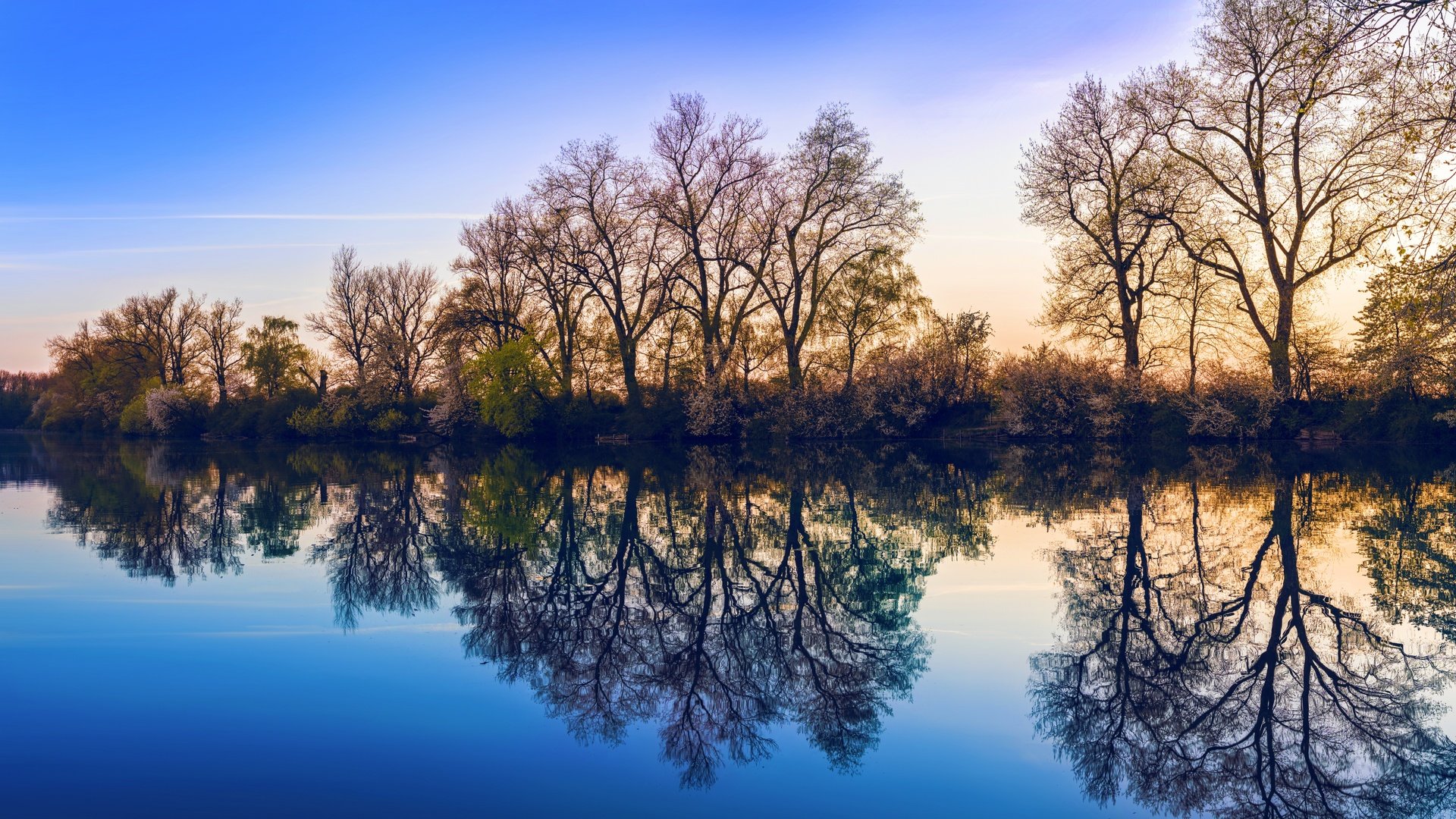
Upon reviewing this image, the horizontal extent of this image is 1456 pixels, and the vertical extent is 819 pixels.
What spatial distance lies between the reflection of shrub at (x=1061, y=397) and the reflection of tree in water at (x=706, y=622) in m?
21.8

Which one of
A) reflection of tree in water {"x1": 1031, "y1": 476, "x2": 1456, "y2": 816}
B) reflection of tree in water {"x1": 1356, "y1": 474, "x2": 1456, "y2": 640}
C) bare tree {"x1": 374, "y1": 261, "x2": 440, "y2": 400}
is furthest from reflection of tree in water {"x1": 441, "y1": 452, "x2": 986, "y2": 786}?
bare tree {"x1": 374, "y1": 261, "x2": 440, "y2": 400}

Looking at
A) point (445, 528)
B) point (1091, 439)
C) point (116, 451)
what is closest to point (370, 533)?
point (445, 528)

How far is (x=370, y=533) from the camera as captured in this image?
11.9 metres

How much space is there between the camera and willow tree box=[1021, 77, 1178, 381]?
30.0 meters

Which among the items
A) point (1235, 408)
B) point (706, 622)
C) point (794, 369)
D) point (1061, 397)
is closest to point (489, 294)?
point (794, 369)

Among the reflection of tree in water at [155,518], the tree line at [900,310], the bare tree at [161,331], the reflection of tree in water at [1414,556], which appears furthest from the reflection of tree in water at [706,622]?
the bare tree at [161,331]

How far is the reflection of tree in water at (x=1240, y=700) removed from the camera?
426 centimetres

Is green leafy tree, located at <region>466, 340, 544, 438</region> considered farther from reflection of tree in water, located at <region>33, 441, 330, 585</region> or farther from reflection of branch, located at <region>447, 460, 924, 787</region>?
reflection of branch, located at <region>447, 460, 924, 787</region>

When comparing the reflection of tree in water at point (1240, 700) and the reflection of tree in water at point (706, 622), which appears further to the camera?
the reflection of tree in water at point (706, 622)

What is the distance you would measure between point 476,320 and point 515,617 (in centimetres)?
3480

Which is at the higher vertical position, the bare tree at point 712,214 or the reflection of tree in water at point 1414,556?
the bare tree at point 712,214

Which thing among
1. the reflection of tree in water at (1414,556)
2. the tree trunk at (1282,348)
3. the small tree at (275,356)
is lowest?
the reflection of tree in water at (1414,556)

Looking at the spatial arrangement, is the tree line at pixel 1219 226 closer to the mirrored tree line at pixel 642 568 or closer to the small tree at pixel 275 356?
the mirrored tree line at pixel 642 568

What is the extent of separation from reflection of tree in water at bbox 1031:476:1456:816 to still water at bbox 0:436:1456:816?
0.02 metres
